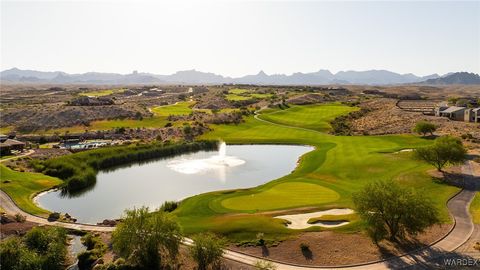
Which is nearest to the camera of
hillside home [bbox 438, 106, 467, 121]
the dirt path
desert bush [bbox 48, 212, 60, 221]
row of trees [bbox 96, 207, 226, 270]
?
the dirt path

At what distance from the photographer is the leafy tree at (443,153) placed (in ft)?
193

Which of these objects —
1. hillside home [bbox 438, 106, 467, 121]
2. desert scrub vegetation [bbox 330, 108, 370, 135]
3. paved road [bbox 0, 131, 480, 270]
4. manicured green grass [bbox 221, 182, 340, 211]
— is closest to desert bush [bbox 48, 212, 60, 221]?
paved road [bbox 0, 131, 480, 270]

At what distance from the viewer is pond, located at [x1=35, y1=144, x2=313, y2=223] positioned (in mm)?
57938

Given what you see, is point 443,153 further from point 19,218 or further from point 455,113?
point 455,113

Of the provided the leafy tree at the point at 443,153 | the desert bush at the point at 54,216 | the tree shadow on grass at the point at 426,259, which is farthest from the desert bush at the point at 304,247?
A: the leafy tree at the point at 443,153

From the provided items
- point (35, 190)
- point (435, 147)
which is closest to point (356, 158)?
point (435, 147)

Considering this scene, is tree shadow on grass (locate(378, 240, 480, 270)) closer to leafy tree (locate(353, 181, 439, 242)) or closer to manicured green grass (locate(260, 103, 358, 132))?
leafy tree (locate(353, 181, 439, 242))

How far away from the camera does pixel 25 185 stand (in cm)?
6359

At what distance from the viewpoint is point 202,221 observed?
47.2 metres

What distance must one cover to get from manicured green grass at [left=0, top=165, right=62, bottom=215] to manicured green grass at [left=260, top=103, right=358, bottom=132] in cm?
8185

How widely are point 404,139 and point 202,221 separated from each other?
66561mm

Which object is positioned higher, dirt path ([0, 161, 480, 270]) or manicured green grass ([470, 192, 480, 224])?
manicured green grass ([470, 192, 480, 224])

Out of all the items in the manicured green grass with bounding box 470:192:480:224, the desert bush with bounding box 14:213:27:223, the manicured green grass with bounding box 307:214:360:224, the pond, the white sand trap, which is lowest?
the pond

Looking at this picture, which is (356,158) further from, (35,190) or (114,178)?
(35,190)
